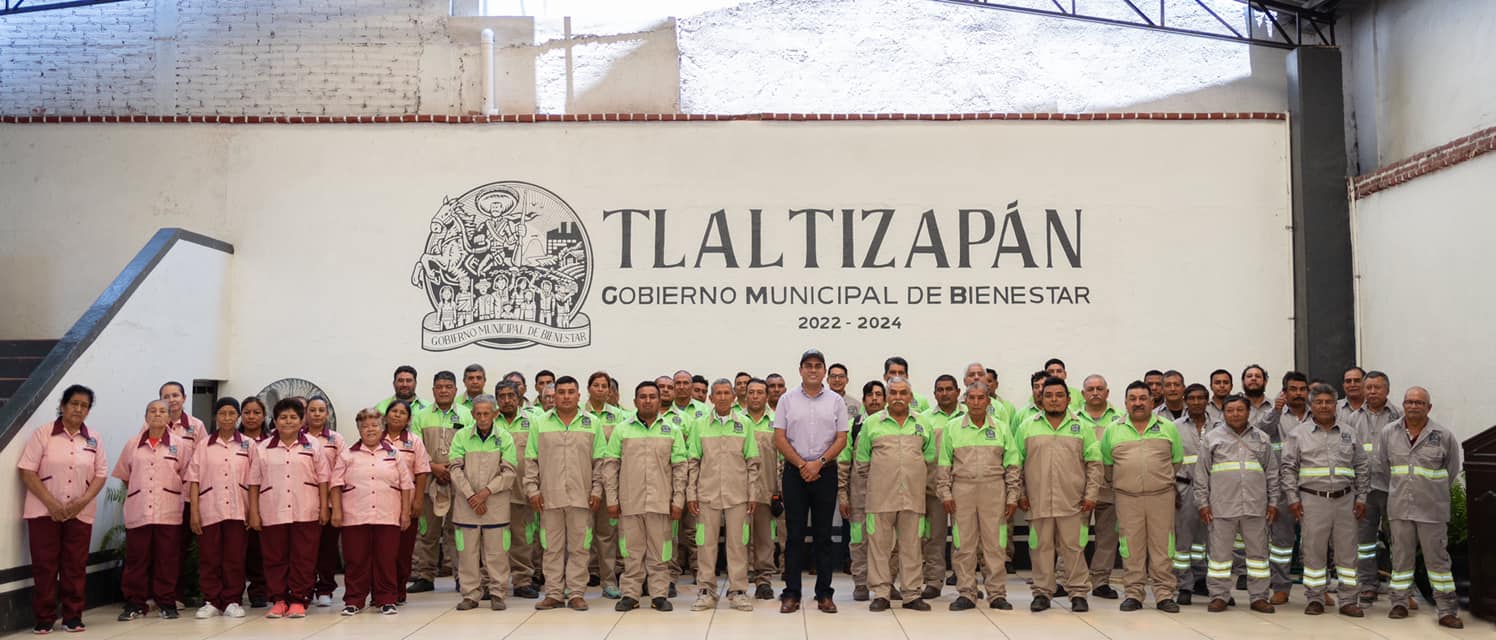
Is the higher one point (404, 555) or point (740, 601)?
point (404, 555)

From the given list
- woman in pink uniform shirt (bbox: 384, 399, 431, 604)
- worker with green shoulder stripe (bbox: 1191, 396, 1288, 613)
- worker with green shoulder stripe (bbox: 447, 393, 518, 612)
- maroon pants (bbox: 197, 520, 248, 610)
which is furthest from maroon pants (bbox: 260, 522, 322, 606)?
worker with green shoulder stripe (bbox: 1191, 396, 1288, 613)

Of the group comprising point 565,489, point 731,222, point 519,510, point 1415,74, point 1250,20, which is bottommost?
point 519,510

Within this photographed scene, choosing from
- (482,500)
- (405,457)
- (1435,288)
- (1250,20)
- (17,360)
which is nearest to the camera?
(482,500)

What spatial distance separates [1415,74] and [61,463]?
406 inches

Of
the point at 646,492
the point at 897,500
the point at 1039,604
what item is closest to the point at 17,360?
the point at 646,492

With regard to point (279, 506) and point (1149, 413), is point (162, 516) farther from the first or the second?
point (1149, 413)

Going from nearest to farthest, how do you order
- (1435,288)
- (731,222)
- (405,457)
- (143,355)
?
(405,457) < (143,355) < (1435,288) < (731,222)

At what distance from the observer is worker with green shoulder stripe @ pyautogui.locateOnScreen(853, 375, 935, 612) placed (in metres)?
7.82

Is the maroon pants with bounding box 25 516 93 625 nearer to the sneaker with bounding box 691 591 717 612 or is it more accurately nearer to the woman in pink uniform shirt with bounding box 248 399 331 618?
the woman in pink uniform shirt with bounding box 248 399 331 618

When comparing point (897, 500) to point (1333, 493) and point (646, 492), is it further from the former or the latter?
point (1333, 493)

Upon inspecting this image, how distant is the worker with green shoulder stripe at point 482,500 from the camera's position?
26.0 feet

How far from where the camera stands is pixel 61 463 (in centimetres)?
725

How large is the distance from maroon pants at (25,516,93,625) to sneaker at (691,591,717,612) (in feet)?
11.6

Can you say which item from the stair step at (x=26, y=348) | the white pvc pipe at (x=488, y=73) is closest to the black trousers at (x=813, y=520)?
the white pvc pipe at (x=488, y=73)
